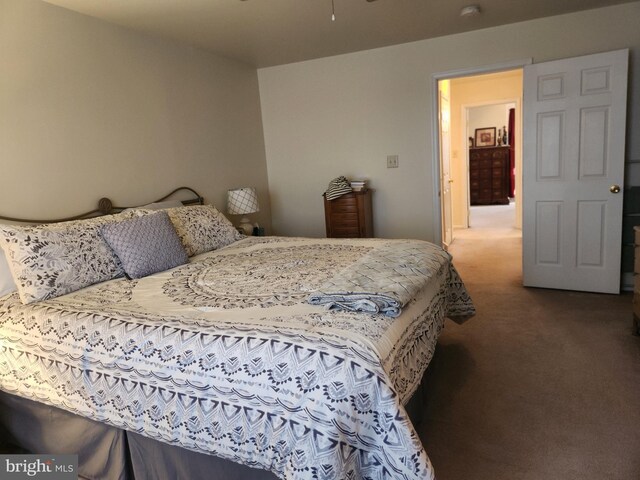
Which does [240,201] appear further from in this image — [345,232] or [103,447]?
[103,447]

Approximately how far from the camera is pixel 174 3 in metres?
2.70

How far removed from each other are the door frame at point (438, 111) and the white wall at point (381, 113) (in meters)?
0.04

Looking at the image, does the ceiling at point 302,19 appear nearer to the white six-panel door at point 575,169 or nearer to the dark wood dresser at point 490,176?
the white six-panel door at point 575,169

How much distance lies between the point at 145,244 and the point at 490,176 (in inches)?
364

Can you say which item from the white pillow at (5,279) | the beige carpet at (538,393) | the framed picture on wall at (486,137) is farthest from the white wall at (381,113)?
the framed picture on wall at (486,137)

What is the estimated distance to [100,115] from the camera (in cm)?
287

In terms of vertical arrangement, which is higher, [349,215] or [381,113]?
[381,113]

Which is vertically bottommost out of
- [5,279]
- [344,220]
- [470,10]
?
[344,220]

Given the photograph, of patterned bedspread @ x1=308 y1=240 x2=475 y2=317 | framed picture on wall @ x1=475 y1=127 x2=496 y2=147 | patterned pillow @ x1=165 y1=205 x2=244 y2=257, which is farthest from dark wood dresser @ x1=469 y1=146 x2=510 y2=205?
patterned bedspread @ x1=308 y1=240 x2=475 y2=317

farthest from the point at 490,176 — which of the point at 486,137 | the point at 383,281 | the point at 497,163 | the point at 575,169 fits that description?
the point at 383,281

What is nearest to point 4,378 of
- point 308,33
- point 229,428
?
point 229,428

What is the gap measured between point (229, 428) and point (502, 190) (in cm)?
987

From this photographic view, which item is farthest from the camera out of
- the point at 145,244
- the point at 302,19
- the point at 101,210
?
the point at 302,19

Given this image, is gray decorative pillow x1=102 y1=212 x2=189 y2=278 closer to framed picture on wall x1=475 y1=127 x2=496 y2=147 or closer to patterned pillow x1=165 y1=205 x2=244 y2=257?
patterned pillow x1=165 y1=205 x2=244 y2=257
